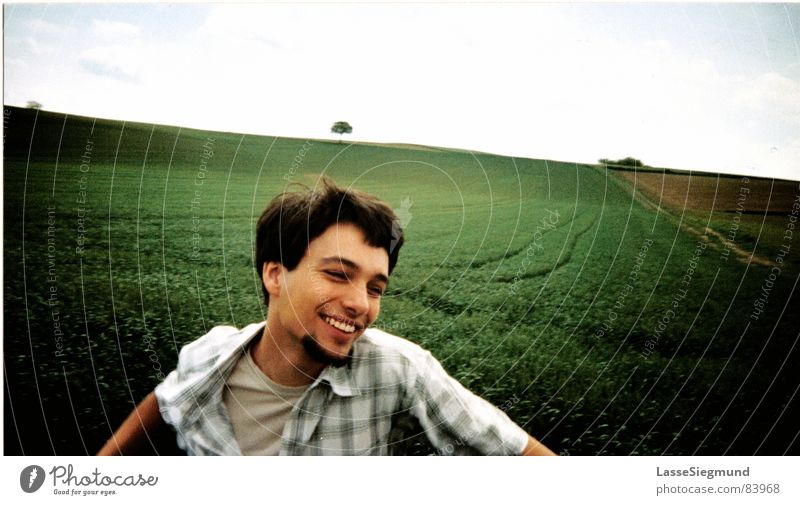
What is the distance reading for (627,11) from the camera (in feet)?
6.13

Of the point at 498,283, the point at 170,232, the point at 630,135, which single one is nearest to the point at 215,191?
the point at 170,232

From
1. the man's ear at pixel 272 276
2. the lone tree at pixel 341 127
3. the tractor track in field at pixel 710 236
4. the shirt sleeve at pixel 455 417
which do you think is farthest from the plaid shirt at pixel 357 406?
the tractor track in field at pixel 710 236

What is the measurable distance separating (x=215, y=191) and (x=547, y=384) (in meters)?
1.02

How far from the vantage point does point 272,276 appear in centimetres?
177

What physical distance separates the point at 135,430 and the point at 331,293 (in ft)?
2.07

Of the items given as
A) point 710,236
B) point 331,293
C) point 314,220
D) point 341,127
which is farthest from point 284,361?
point 710,236

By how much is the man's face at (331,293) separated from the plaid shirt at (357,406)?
6 centimetres

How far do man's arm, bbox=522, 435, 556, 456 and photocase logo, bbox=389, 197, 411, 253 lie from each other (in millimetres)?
627

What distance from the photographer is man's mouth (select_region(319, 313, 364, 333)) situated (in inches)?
67.7

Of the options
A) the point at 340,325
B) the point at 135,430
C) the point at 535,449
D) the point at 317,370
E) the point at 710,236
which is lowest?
the point at 135,430

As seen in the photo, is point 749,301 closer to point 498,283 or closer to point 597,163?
point 597,163

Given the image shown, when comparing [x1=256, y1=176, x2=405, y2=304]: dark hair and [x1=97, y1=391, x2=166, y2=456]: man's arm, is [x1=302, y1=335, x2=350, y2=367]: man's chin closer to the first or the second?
[x1=256, y1=176, x2=405, y2=304]: dark hair

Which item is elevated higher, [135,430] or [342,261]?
[342,261]

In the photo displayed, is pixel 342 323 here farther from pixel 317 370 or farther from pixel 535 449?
pixel 535 449
